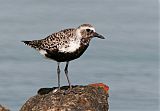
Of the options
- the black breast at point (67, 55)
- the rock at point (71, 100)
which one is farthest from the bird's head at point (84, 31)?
the rock at point (71, 100)

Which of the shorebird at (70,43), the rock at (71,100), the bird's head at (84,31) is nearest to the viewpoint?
the rock at (71,100)

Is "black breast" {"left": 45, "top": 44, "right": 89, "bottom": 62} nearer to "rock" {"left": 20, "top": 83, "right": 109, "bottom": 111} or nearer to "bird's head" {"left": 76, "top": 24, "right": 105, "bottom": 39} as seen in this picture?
"bird's head" {"left": 76, "top": 24, "right": 105, "bottom": 39}

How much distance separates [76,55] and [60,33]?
3.07 ft

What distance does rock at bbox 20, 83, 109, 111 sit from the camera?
16.0 meters

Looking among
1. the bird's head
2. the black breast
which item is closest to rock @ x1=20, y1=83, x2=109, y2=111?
the black breast

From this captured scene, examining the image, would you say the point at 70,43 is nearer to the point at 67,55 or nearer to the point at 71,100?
the point at 67,55

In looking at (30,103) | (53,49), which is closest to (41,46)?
(53,49)

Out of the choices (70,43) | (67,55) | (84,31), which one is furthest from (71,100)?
(84,31)

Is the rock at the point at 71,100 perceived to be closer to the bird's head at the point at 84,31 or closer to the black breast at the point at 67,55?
the black breast at the point at 67,55

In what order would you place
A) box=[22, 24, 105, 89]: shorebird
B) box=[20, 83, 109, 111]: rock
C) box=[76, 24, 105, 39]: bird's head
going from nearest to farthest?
box=[20, 83, 109, 111]: rock, box=[22, 24, 105, 89]: shorebird, box=[76, 24, 105, 39]: bird's head

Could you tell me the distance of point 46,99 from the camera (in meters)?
16.6

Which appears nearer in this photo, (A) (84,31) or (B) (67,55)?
(B) (67,55)

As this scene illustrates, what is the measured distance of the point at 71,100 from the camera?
1645 centimetres

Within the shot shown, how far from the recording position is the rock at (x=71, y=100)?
52.6ft
